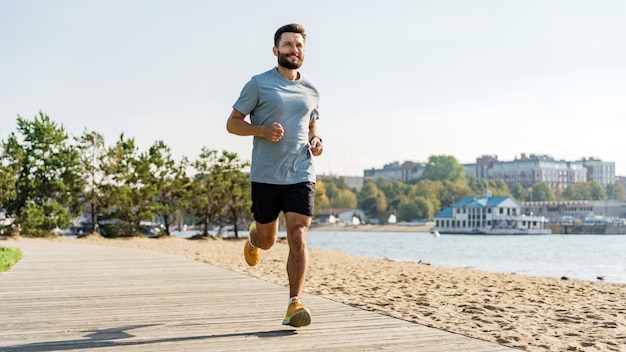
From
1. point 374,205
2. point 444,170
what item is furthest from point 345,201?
point 444,170

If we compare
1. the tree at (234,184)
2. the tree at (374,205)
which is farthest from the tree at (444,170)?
the tree at (234,184)

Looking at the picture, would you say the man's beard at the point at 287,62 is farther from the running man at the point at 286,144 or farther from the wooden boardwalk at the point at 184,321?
the wooden boardwalk at the point at 184,321

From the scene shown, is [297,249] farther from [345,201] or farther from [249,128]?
[345,201]

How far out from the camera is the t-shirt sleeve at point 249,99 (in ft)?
16.2

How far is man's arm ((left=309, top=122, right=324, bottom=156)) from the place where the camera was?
16.6ft

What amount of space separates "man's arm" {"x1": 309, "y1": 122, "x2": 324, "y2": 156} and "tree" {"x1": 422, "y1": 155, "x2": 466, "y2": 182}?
187m

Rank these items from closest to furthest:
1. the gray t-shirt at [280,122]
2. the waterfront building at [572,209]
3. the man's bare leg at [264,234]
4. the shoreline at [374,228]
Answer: the gray t-shirt at [280,122] → the man's bare leg at [264,234] → the shoreline at [374,228] → the waterfront building at [572,209]

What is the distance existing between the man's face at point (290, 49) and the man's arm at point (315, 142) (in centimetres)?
43

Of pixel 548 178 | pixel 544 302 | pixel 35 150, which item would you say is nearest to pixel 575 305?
pixel 544 302

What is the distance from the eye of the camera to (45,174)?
29766mm

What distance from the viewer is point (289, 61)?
5.00 metres

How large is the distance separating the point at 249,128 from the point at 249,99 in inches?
8.6

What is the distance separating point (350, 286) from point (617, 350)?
491 centimetres

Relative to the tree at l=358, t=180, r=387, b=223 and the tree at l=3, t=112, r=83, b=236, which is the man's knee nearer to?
the tree at l=3, t=112, r=83, b=236
